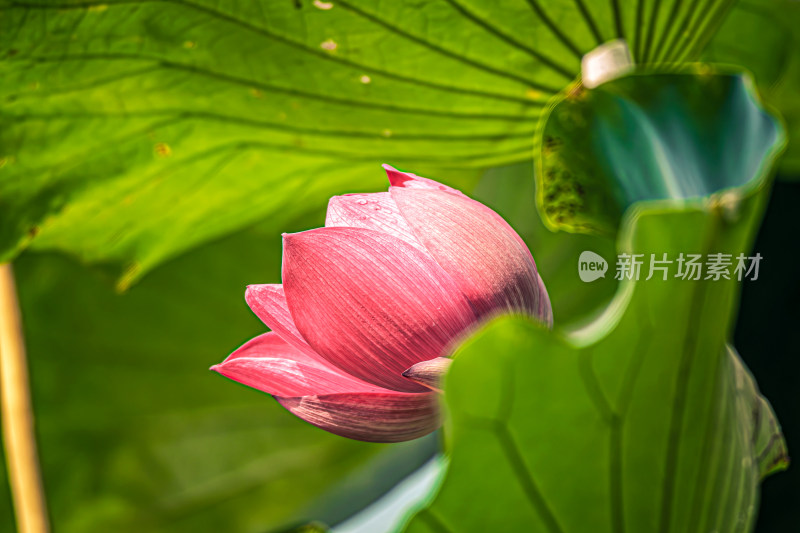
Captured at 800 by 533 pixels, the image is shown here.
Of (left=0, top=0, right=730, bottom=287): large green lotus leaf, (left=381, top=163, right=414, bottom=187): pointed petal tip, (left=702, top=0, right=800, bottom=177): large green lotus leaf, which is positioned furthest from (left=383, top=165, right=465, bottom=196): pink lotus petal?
(left=702, top=0, right=800, bottom=177): large green lotus leaf

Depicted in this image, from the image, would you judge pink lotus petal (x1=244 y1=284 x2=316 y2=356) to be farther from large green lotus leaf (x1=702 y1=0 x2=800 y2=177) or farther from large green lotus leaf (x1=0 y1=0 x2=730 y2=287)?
large green lotus leaf (x1=702 y1=0 x2=800 y2=177)

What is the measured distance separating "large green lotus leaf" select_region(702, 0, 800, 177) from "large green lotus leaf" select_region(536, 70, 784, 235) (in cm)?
25

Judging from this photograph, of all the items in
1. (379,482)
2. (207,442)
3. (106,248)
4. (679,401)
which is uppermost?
(106,248)

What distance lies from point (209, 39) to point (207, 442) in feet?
2.76

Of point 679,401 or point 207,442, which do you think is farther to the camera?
point 207,442

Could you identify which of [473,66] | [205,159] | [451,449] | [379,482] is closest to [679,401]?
[451,449]

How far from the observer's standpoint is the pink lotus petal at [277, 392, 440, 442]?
255 mm

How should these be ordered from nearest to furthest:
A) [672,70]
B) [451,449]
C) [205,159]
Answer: [451,449], [672,70], [205,159]

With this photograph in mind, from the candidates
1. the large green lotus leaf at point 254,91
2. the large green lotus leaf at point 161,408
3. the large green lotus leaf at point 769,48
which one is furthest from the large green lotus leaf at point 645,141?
the large green lotus leaf at point 161,408

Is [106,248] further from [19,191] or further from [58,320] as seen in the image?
[58,320]

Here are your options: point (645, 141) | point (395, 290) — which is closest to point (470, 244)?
point (395, 290)

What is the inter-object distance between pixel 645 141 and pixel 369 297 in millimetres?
185

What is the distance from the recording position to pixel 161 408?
1033 millimetres

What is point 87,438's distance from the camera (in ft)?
→ 3.31
